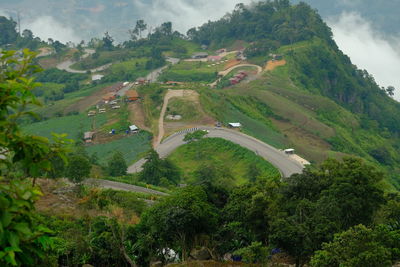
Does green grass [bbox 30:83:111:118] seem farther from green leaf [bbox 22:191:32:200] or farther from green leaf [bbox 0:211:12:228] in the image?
green leaf [bbox 0:211:12:228]

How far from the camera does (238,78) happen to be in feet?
345

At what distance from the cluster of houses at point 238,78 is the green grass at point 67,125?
115 feet

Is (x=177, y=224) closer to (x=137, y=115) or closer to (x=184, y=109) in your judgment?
(x=184, y=109)

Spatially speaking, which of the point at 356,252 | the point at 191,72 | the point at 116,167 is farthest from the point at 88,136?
the point at 356,252

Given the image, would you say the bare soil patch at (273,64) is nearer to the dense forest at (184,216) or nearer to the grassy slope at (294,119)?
the grassy slope at (294,119)

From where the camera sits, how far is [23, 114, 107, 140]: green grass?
246 feet

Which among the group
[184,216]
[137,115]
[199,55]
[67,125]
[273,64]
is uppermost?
[199,55]

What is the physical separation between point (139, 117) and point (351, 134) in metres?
39.3

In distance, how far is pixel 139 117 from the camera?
7344cm

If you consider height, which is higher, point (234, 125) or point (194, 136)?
point (234, 125)

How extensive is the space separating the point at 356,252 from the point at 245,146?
43.1 metres

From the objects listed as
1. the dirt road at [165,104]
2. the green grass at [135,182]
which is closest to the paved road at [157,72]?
the dirt road at [165,104]

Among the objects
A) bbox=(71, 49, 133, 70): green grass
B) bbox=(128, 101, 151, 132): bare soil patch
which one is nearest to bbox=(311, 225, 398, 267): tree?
bbox=(128, 101, 151, 132): bare soil patch

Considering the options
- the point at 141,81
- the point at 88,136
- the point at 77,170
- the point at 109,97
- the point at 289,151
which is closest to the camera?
the point at 77,170
